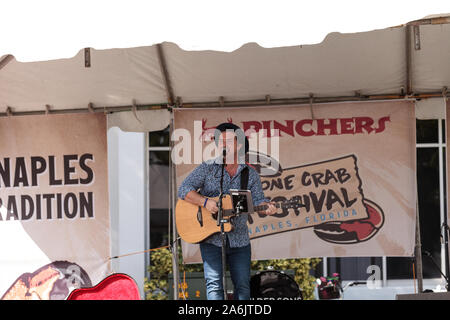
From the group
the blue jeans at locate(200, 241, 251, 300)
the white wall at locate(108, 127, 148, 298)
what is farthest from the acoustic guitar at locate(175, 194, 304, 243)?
the white wall at locate(108, 127, 148, 298)

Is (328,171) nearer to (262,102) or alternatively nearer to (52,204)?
(262,102)

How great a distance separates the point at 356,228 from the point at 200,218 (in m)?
1.61

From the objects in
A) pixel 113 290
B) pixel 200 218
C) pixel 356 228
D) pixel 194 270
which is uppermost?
pixel 200 218

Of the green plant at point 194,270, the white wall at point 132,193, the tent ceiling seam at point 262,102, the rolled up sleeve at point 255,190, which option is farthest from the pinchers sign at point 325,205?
the white wall at point 132,193

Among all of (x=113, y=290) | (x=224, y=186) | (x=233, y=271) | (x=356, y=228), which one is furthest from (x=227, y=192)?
(x=356, y=228)

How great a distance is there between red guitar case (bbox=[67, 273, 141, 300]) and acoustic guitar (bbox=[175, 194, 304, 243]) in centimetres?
85

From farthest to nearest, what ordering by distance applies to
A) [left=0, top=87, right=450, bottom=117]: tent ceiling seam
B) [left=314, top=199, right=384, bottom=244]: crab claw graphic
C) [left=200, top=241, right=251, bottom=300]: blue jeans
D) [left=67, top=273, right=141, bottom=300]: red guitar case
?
[left=314, top=199, right=384, bottom=244]: crab claw graphic < [left=0, top=87, right=450, bottom=117]: tent ceiling seam < [left=200, top=241, right=251, bottom=300]: blue jeans < [left=67, top=273, right=141, bottom=300]: red guitar case

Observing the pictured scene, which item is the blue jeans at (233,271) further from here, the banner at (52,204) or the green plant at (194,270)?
the green plant at (194,270)

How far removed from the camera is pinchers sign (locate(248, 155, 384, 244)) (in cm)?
539

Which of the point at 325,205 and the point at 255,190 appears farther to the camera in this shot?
the point at 325,205

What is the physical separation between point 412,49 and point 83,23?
9.02ft

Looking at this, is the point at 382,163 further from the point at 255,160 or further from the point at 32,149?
the point at 32,149

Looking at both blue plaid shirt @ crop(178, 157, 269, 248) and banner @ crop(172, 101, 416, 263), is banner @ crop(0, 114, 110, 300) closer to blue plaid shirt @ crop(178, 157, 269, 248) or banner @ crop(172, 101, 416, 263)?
banner @ crop(172, 101, 416, 263)

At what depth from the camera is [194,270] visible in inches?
267
